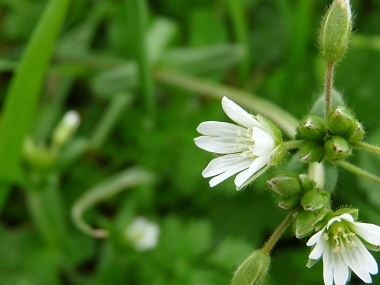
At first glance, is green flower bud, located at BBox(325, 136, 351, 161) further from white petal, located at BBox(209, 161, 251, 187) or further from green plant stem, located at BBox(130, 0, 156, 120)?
green plant stem, located at BBox(130, 0, 156, 120)

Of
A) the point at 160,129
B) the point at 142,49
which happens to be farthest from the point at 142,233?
the point at 142,49

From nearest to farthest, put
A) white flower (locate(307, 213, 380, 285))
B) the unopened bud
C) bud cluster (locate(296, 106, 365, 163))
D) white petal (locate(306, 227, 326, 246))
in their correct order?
1. white petal (locate(306, 227, 326, 246))
2. white flower (locate(307, 213, 380, 285))
3. bud cluster (locate(296, 106, 365, 163))
4. the unopened bud

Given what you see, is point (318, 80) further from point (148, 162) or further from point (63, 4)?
point (63, 4)

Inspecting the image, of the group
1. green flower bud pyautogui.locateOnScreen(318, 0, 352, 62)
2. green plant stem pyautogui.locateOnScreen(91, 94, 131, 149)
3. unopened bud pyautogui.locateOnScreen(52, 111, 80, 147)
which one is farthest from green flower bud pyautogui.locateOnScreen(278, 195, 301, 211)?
green plant stem pyautogui.locateOnScreen(91, 94, 131, 149)

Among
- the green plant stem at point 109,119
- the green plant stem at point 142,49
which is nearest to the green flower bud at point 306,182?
the green plant stem at point 142,49

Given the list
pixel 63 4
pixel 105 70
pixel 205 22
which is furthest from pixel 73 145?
pixel 205 22

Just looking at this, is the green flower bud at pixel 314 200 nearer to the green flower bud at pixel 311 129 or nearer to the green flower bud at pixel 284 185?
the green flower bud at pixel 284 185

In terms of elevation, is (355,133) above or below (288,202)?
above

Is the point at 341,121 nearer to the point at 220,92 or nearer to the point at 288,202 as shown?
the point at 288,202
